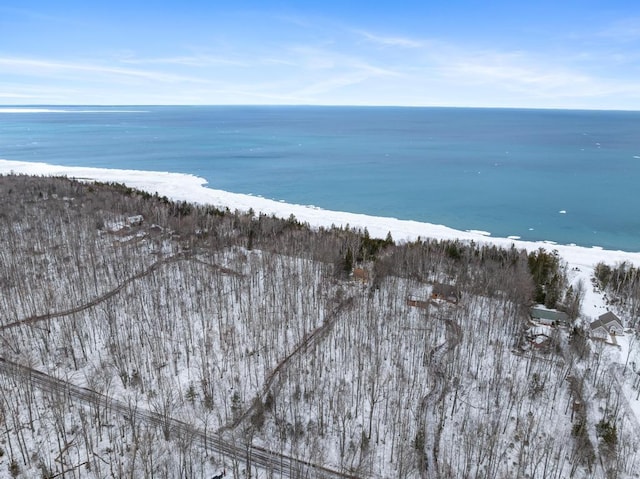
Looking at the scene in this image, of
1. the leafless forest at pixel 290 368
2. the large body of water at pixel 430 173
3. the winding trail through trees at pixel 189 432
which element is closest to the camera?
the winding trail through trees at pixel 189 432

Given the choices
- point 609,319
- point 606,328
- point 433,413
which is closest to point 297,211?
point 609,319

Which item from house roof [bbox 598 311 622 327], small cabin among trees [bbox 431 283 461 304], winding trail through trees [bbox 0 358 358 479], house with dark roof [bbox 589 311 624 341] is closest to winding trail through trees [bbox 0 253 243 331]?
winding trail through trees [bbox 0 358 358 479]

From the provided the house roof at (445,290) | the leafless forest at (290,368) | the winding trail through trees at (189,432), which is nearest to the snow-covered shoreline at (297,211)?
the leafless forest at (290,368)

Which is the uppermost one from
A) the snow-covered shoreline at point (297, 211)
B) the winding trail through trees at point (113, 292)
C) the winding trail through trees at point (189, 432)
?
the snow-covered shoreline at point (297, 211)

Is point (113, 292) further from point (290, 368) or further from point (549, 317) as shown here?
point (549, 317)

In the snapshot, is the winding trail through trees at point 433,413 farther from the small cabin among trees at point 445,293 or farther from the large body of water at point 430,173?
the large body of water at point 430,173

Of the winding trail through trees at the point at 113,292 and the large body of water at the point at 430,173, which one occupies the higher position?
the large body of water at the point at 430,173

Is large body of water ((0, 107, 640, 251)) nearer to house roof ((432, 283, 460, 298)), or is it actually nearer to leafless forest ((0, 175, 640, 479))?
leafless forest ((0, 175, 640, 479))
